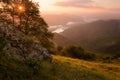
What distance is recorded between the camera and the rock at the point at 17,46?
2073cm

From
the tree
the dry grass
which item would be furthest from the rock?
the tree

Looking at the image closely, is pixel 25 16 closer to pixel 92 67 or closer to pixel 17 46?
pixel 92 67

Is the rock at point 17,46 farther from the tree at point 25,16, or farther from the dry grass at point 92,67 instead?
the tree at point 25,16

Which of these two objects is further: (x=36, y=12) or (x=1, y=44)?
Result: (x=36, y=12)

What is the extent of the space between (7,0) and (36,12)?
7693 mm

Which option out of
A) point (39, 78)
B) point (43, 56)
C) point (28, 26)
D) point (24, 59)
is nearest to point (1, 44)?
point (24, 59)

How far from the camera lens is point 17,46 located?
2175 cm

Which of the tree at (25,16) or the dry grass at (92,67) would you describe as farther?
the tree at (25,16)

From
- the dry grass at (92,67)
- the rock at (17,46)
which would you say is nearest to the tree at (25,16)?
the dry grass at (92,67)

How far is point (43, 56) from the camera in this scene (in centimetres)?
2450

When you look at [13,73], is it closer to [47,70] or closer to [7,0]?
[47,70]

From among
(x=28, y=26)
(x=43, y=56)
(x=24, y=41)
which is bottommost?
(x=28, y=26)

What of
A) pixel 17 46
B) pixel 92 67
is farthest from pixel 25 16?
pixel 17 46

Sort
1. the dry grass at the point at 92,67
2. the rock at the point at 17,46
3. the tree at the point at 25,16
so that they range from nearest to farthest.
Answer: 1. the rock at the point at 17,46
2. the dry grass at the point at 92,67
3. the tree at the point at 25,16
